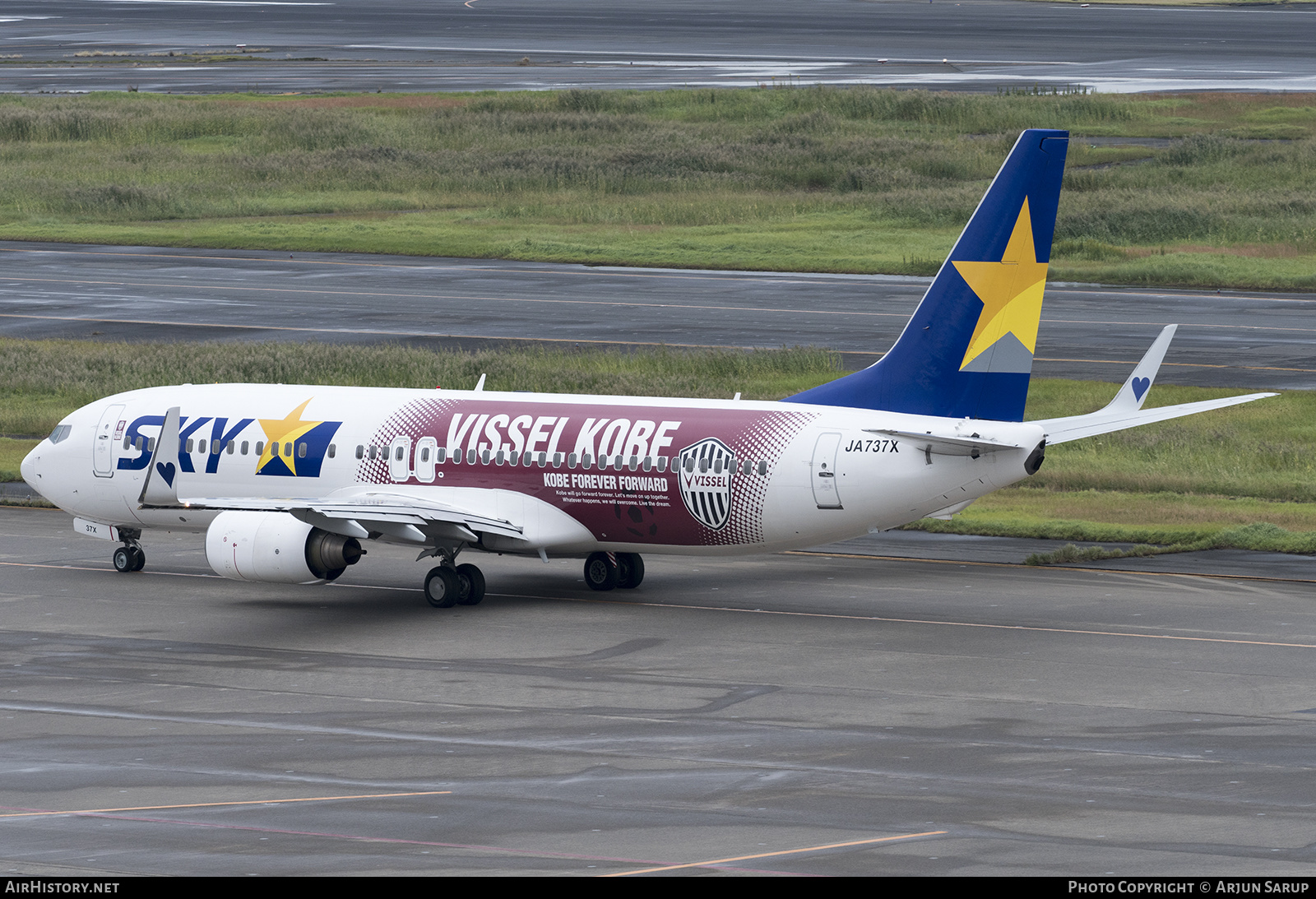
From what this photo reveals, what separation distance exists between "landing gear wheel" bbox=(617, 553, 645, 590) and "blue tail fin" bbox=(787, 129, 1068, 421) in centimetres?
629

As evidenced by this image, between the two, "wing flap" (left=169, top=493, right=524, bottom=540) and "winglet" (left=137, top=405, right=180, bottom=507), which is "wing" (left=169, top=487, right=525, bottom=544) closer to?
"wing flap" (left=169, top=493, right=524, bottom=540)

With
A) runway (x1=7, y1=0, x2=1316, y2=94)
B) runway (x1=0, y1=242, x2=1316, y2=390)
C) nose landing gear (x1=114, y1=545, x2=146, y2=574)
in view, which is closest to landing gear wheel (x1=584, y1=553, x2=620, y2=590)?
nose landing gear (x1=114, y1=545, x2=146, y2=574)

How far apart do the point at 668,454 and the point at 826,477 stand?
2979 mm

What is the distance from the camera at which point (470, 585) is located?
3581 cm

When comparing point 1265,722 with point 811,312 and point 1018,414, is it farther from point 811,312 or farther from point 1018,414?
point 811,312

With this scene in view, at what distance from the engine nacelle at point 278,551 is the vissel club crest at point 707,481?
19.3 feet

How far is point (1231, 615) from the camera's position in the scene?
3384cm

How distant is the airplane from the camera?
108ft

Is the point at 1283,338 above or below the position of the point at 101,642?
above

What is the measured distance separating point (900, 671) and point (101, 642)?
13498 millimetres

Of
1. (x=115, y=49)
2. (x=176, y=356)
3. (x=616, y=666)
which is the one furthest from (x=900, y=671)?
(x=115, y=49)

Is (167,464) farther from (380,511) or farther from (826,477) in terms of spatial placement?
(826,477)
